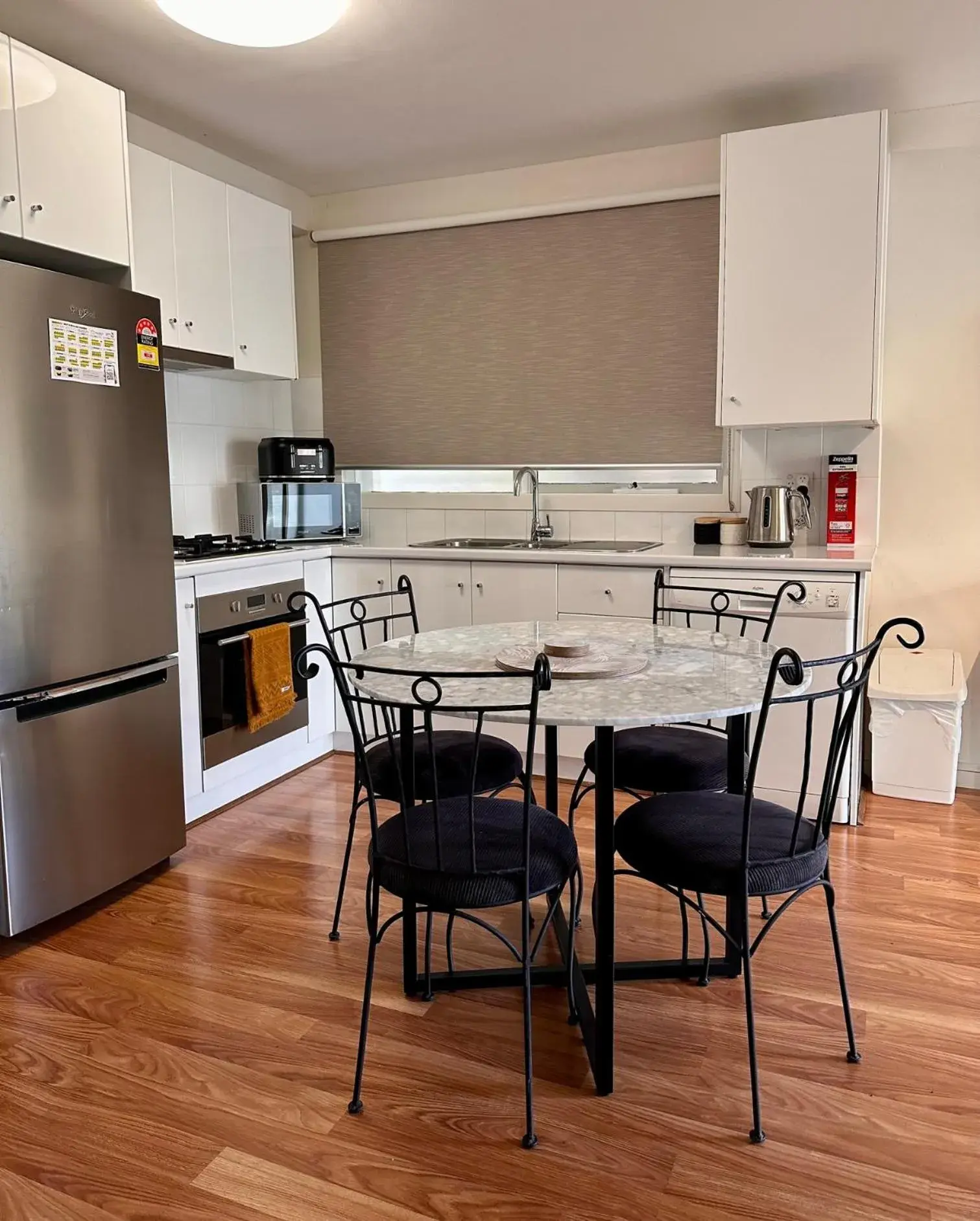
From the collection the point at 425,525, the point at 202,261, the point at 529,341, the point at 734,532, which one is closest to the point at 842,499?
the point at 734,532

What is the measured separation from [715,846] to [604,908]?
0.24 metres

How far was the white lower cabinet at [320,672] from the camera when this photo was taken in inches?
150

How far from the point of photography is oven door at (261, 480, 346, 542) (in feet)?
12.6

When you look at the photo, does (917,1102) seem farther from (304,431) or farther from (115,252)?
(304,431)

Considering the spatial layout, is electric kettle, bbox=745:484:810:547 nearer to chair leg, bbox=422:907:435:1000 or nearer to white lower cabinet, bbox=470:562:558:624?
white lower cabinet, bbox=470:562:558:624

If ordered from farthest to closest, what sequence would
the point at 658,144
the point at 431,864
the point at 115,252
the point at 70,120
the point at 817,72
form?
the point at 658,144 < the point at 817,72 < the point at 115,252 < the point at 70,120 < the point at 431,864

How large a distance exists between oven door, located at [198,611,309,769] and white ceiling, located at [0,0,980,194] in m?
1.80

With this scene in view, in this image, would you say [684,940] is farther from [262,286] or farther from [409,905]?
[262,286]

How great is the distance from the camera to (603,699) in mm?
1806

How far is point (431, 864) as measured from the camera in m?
1.78

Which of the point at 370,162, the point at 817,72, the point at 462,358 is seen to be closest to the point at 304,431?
the point at 462,358

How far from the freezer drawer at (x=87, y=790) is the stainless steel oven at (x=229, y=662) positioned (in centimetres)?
28

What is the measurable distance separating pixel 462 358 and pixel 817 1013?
2.98m

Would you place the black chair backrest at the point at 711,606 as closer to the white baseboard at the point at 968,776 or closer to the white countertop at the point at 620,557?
the white countertop at the point at 620,557
